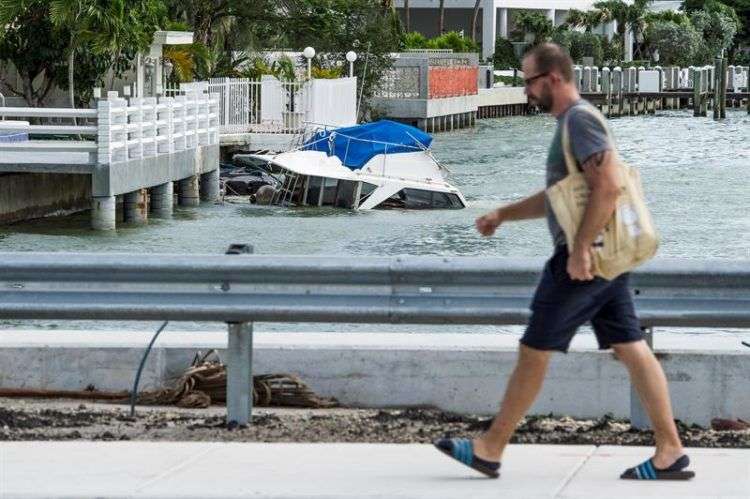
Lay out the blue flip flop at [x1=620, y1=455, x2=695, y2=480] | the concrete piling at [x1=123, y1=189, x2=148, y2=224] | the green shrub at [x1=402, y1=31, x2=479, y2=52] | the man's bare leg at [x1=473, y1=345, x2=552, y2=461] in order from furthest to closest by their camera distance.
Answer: the green shrub at [x1=402, y1=31, x2=479, y2=52] < the concrete piling at [x1=123, y1=189, x2=148, y2=224] < the blue flip flop at [x1=620, y1=455, x2=695, y2=480] < the man's bare leg at [x1=473, y1=345, x2=552, y2=461]

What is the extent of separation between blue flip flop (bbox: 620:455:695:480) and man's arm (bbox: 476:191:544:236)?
45.0 inches

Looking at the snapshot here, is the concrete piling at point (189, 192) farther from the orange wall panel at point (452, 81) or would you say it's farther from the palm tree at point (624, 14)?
the palm tree at point (624, 14)

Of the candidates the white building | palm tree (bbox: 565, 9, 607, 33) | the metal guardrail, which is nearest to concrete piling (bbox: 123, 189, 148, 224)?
the metal guardrail

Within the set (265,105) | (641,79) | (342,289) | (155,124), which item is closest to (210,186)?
(155,124)

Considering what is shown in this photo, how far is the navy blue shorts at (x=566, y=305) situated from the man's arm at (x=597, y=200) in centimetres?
16

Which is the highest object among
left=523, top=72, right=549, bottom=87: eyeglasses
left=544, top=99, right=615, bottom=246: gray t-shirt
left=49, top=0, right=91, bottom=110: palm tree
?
left=49, top=0, right=91, bottom=110: palm tree

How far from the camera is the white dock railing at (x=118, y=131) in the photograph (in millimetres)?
28672

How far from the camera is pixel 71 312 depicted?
831 centimetres

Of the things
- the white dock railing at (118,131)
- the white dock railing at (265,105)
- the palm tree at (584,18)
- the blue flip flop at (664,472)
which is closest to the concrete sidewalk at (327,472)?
the blue flip flop at (664,472)

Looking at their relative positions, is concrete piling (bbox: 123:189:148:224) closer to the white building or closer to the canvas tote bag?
the canvas tote bag

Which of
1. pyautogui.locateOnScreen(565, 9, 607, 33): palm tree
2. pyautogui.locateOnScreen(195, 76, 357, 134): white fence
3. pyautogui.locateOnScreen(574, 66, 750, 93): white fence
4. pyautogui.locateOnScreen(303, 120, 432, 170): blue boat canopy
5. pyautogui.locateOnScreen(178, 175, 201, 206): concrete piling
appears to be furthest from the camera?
pyautogui.locateOnScreen(565, 9, 607, 33): palm tree

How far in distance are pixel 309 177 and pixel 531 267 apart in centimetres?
2854

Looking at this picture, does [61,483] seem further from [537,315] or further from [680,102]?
[680,102]

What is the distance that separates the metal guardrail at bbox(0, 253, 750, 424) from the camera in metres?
8.16
